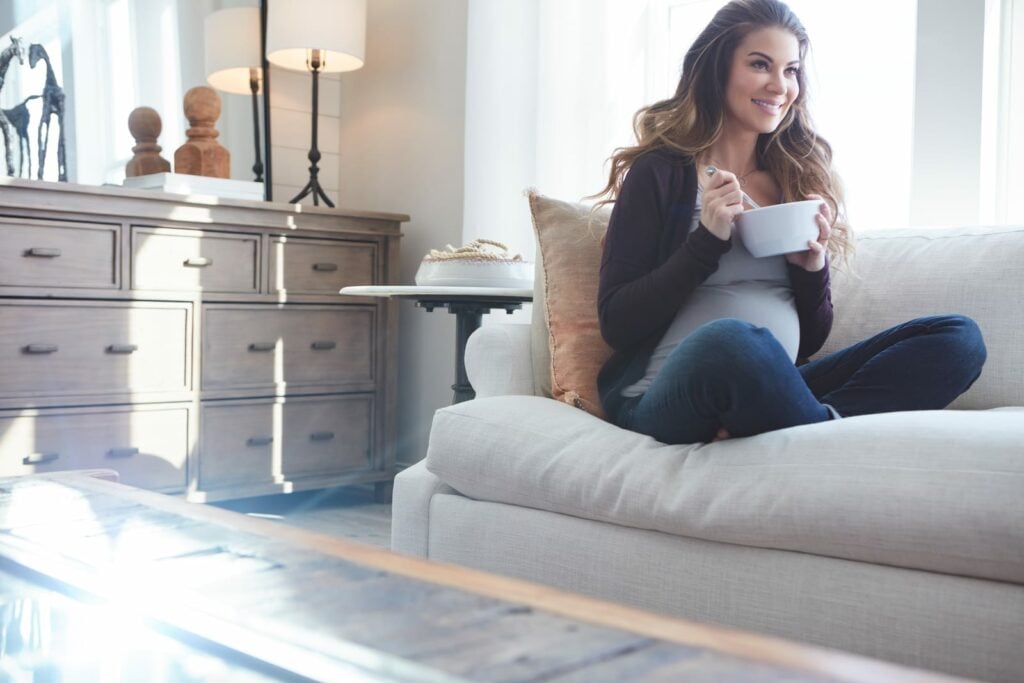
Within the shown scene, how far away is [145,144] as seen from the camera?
3221 mm

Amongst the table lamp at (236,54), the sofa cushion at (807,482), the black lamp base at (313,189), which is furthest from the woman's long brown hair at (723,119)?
the table lamp at (236,54)

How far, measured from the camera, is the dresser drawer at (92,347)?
2.57m

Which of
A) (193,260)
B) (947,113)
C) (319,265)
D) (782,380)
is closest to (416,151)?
(319,265)

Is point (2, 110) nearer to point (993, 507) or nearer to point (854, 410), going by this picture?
point (854, 410)

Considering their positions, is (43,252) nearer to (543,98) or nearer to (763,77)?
(543,98)

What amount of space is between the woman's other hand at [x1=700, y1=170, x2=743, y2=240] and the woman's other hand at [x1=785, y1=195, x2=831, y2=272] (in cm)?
12

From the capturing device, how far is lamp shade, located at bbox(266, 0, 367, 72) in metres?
3.20

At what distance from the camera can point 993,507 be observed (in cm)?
112

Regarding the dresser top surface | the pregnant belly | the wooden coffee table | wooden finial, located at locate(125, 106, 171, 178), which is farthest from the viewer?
wooden finial, located at locate(125, 106, 171, 178)

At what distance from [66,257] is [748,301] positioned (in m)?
1.77

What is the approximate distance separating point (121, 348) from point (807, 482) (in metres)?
1.99

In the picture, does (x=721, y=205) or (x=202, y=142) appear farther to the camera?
(x=202, y=142)

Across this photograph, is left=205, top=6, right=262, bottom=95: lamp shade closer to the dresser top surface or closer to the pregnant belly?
the dresser top surface

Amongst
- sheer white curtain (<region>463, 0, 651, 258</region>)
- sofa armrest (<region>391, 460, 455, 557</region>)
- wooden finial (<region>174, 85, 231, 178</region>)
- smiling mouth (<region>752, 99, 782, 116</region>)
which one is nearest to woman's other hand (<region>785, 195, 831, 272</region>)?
smiling mouth (<region>752, 99, 782, 116</region>)
